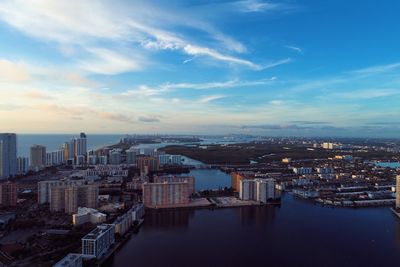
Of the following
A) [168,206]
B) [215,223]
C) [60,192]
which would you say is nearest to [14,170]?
[60,192]

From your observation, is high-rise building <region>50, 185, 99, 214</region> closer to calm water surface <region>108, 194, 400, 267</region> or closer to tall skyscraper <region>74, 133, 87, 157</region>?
calm water surface <region>108, 194, 400, 267</region>

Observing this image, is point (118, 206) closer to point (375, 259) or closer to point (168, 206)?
point (168, 206)

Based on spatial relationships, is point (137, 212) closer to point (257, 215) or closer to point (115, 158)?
point (257, 215)

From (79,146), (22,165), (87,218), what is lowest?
(87,218)

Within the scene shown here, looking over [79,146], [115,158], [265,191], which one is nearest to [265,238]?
[265,191]

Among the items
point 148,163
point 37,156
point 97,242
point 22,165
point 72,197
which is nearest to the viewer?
point 97,242

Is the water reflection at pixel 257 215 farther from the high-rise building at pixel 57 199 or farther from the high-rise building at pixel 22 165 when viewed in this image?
the high-rise building at pixel 22 165
